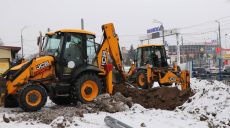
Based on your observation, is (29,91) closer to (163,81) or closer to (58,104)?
(58,104)

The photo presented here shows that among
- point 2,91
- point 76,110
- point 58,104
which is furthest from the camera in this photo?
point 58,104

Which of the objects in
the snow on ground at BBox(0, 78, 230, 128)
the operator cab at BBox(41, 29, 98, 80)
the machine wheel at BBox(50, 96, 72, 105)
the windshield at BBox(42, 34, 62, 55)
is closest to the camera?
the snow on ground at BBox(0, 78, 230, 128)

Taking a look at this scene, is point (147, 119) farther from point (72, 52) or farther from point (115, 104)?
point (72, 52)

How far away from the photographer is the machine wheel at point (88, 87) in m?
12.9

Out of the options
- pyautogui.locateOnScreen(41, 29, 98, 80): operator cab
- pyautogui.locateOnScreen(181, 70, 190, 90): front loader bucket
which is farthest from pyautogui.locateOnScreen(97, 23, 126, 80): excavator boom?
pyautogui.locateOnScreen(181, 70, 190, 90): front loader bucket

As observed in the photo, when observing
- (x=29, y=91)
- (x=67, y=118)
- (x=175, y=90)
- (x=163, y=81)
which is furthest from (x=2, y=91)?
(x=163, y=81)

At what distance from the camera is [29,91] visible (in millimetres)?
11711

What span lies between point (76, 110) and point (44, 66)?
7.14 ft

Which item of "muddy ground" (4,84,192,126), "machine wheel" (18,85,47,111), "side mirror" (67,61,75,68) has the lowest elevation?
"muddy ground" (4,84,192,126)

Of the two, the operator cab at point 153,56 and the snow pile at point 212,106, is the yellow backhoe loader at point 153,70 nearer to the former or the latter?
the operator cab at point 153,56

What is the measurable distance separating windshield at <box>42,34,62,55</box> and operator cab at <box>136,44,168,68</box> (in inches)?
339

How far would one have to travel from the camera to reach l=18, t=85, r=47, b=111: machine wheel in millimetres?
11570

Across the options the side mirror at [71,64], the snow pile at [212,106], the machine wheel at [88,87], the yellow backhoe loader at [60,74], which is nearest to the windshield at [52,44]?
the yellow backhoe loader at [60,74]

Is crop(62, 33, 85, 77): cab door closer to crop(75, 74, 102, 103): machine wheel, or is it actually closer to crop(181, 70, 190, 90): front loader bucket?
crop(75, 74, 102, 103): machine wheel
